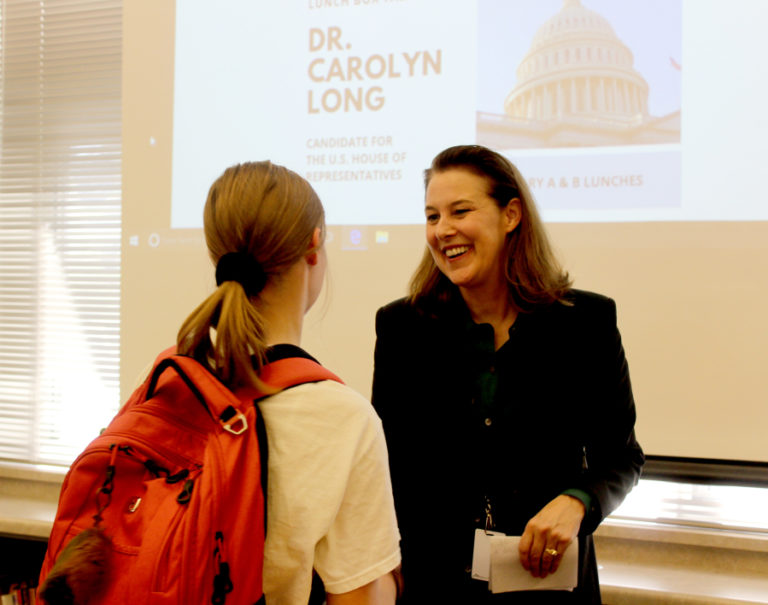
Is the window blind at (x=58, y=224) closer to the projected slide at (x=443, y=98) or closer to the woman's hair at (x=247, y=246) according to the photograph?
the projected slide at (x=443, y=98)

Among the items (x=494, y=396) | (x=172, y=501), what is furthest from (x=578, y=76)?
(x=172, y=501)

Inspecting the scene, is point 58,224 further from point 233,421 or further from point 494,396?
point 233,421

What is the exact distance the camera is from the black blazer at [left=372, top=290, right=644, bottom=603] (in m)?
1.40

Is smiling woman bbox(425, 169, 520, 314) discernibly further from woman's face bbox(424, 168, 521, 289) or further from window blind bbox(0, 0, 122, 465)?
window blind bbox(0, 0, 122, 465)

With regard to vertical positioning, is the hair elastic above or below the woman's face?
below

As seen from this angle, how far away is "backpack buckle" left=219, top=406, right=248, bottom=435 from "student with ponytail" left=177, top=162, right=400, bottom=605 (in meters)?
0.04

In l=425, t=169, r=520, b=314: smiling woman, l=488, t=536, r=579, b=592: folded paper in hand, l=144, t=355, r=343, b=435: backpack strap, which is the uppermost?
l=425, t=169, r=520, b=314: smiling woman

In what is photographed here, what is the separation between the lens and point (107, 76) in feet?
9.87

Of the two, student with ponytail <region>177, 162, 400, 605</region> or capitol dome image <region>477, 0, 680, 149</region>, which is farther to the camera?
capitol dome image <region>477, 0, 680, 149</region>

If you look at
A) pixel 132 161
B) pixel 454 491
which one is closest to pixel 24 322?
pixel 132 161

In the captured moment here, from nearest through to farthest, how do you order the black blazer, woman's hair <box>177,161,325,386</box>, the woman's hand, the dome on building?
woman's hair <box>177,161,325,386</box> → the woman's hand → the black blazer → the dome on building

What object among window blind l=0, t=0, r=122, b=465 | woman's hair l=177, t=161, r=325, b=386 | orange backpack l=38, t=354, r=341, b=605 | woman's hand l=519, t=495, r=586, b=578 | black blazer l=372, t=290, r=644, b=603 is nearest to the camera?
orange backpack l=38, t=354, r=341, b=605

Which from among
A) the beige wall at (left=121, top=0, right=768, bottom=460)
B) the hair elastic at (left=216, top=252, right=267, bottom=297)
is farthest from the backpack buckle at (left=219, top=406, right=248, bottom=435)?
the beige wall at (left=121, top=0, right=768, bottom=460)

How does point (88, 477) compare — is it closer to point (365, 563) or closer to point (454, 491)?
point (365, 563)
